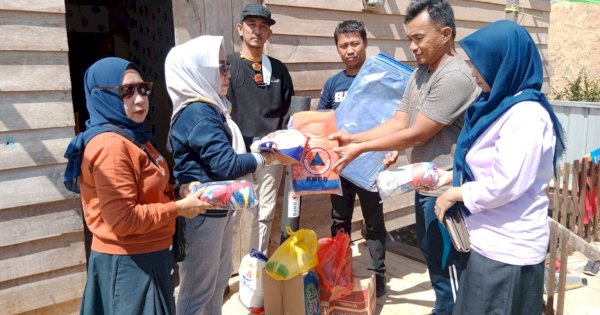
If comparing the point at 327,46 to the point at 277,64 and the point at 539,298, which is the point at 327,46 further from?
the point at 539,298

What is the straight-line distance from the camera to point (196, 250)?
89.9 inches

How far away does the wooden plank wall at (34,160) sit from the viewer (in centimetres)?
277

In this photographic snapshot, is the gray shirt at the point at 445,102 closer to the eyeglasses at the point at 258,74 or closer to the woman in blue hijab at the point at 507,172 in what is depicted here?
the woman in blue hijab at the point at 507,172

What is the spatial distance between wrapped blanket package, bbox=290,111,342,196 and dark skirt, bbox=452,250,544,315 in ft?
2.97

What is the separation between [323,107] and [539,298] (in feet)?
7.14

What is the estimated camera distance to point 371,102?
10.7ft

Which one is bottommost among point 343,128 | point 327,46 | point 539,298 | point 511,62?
point 539,298

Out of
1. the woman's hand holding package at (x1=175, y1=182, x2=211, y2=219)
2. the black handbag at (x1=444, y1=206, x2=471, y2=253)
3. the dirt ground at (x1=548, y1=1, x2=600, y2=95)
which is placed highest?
the dirt ground at (x1=548, y1=1, x2=600, y2=95)

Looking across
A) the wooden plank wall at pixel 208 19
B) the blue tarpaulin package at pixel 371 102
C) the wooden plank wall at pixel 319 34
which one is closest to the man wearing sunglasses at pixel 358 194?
the blue tarpaulin package at pixel 371 102

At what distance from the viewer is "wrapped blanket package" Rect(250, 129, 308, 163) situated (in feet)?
7.81

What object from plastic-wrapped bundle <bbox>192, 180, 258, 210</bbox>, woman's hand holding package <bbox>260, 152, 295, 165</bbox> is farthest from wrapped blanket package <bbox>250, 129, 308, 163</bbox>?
plastic-wrapped bundle <bbox>192, 180, 258, 210</bbox>

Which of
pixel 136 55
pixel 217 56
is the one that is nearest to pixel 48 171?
pixel 217 56

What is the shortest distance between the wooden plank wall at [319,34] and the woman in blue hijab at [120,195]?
2046mm

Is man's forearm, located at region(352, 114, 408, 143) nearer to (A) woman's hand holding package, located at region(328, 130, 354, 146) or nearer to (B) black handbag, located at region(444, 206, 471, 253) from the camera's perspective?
(A) woman's hand holding package, located at region(328, 130, 354, 146)
